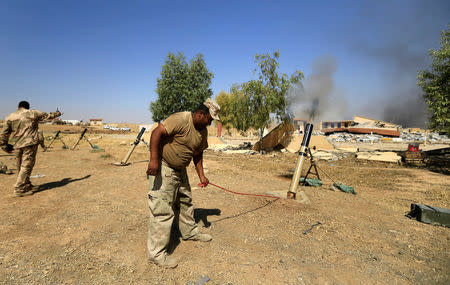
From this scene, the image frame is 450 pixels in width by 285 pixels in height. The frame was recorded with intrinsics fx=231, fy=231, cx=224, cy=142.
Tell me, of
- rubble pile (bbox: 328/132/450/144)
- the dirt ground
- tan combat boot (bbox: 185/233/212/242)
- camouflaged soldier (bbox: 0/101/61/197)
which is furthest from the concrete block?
rubble pile (bbox: 328/132/450/144)

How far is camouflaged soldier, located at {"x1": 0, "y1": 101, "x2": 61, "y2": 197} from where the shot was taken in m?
5.41

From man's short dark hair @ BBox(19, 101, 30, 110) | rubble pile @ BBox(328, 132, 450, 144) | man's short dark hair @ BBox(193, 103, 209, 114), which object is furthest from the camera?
rubble pile @ BBox(328, 132, 450, 144)

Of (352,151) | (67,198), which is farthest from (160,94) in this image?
(67,198)

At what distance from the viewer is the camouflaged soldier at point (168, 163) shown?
2.81m

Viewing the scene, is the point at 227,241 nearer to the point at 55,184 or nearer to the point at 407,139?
the point at 55,184

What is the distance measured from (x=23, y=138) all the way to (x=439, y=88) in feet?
63.0

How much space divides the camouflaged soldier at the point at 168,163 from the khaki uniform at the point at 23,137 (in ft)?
14.8

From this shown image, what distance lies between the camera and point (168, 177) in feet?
9.60

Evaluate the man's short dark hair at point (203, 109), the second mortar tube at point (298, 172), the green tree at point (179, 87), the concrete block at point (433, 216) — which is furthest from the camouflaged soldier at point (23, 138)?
the green tree at point (179, 87)

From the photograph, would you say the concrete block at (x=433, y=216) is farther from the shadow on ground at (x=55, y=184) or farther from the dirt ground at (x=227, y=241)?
the shadow on ground at (x=55, y=184)

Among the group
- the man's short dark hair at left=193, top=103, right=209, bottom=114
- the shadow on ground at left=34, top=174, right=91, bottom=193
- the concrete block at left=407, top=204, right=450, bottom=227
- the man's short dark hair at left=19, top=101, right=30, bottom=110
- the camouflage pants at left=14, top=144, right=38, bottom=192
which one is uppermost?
the man's short dark hair at left=193, top=103, right=209, bottom=114

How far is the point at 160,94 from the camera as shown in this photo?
3091 cm

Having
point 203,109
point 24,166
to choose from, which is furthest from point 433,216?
point 24,166

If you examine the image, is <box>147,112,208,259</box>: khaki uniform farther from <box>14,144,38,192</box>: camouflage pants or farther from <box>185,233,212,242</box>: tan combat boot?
<box>14,144,38,192</box>: camouflage pants
